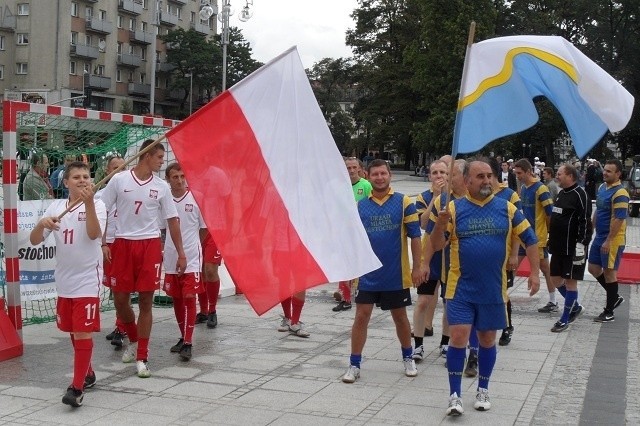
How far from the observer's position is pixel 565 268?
33.3ft

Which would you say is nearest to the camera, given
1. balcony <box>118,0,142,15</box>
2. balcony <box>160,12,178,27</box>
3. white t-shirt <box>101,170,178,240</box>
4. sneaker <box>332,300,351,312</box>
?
white t-shirt <box>101,170,178,240</box>

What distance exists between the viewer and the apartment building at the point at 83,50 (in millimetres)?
67438

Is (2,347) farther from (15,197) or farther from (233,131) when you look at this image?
(233,131)

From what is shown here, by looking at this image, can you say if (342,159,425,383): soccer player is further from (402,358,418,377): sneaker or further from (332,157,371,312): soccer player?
(332,157,371,312): soccer player

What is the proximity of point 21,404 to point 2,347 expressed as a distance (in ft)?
5.05

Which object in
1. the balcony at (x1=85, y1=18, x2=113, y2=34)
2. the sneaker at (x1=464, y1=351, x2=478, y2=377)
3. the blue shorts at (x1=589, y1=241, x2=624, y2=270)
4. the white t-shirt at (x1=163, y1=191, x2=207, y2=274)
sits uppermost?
the balcony at (x1=85, y1=18, x2=113, y2=34)

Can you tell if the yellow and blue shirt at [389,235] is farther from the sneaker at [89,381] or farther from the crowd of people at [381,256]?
the sneaker at [89,381]

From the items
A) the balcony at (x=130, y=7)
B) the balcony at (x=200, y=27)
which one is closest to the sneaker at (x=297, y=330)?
the balcony at (x=130, y=7)

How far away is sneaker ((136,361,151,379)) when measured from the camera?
283 inches

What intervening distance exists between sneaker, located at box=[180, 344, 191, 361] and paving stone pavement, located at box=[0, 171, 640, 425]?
0.06 meters

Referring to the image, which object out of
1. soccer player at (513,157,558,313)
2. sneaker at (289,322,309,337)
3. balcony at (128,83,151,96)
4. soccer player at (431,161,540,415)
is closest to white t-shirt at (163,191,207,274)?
sneaker at (289,322,309,337)

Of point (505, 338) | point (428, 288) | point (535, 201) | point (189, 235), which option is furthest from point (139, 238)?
point (535, 201)

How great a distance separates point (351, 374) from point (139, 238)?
2.19 meters

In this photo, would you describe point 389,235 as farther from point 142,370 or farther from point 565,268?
point 565,268
